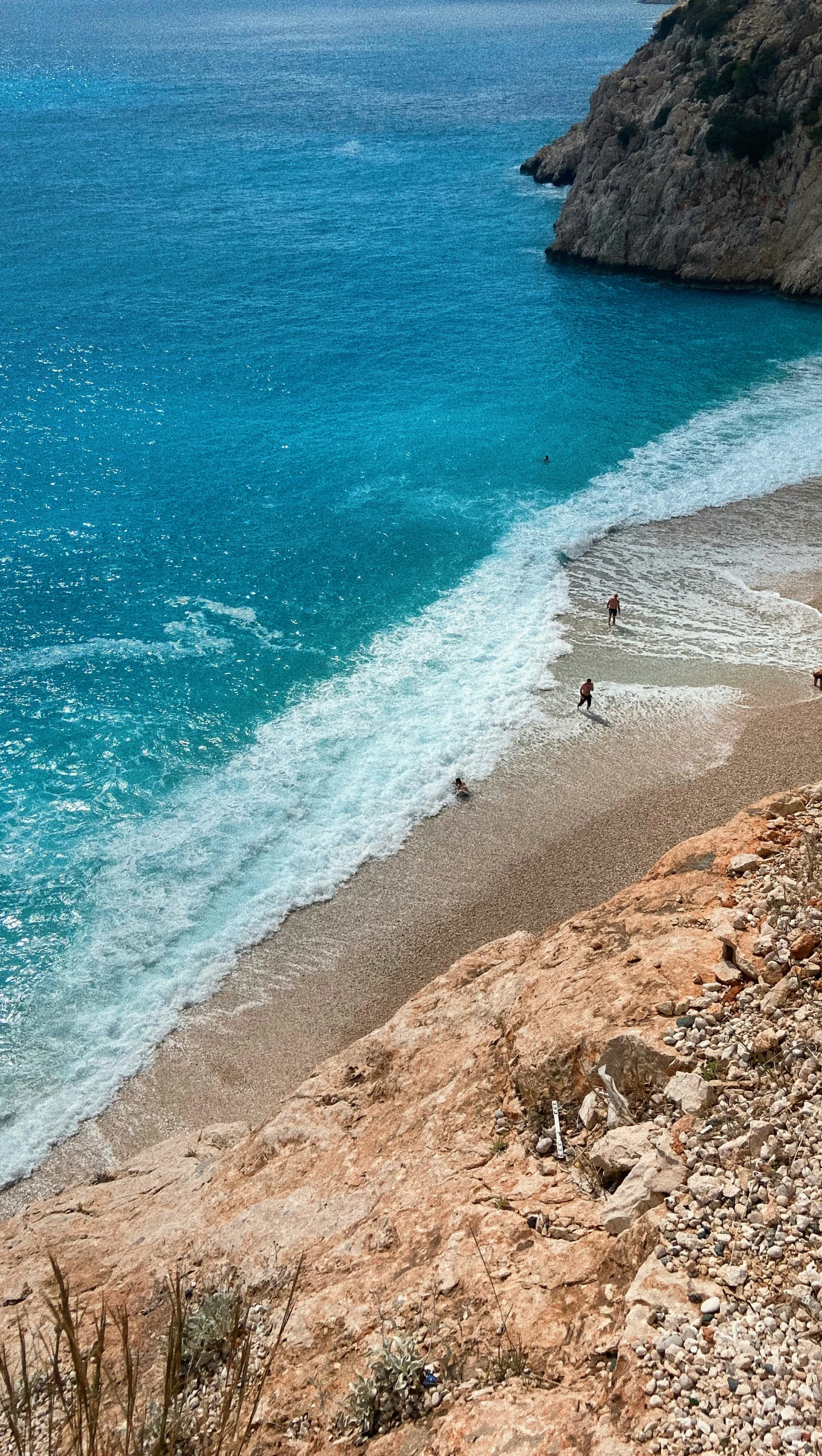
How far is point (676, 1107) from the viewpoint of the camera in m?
9.76

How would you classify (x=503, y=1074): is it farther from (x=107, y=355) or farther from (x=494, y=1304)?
(x=107, y=355)

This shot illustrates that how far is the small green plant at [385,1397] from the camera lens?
328 inches

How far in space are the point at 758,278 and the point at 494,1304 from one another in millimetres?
66095

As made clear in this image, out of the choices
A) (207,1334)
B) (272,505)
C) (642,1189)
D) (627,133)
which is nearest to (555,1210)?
(642,1189)

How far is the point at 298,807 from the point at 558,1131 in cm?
1577

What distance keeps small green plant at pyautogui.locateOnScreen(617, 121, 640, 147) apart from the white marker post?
72.0m

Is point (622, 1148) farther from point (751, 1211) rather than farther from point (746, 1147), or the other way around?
point (751, 1211)

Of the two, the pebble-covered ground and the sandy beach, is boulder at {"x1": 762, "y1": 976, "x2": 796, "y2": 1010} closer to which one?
the pebble-covered ground

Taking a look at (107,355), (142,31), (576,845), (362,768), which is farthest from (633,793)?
(142,31)

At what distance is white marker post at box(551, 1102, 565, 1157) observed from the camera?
408 inches

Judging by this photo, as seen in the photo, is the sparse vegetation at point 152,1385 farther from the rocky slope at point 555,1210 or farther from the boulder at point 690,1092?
the boulder at point 690,1092

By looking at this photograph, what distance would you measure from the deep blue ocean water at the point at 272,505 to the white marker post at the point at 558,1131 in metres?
11.2

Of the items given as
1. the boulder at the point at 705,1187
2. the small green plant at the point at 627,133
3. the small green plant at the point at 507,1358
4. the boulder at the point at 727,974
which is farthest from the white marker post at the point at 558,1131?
the small green plant at the point at 627,133

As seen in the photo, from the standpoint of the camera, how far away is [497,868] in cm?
2241
